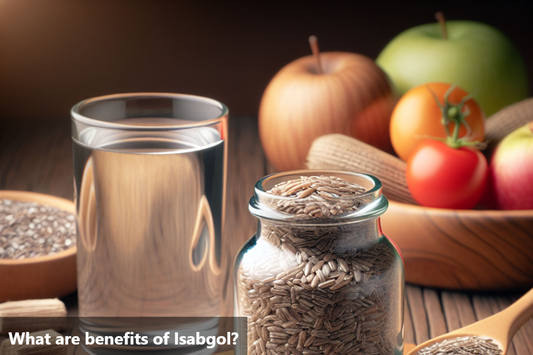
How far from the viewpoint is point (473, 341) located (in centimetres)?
48

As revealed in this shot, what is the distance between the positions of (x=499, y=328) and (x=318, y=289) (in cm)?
18

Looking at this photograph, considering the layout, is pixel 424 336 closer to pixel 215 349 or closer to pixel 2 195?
pixel 215 349

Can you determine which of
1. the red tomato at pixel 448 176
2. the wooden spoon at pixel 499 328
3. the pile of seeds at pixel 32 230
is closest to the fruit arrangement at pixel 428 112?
the red tomato at pixel 448 176

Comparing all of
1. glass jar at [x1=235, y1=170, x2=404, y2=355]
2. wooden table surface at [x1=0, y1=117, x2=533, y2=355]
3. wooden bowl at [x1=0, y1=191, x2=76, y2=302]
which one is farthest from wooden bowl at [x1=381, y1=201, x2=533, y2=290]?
wooden bowl at [x1=0, y1=191, x2=76, y2=302]

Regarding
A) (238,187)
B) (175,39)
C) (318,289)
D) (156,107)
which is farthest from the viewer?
(175,39)

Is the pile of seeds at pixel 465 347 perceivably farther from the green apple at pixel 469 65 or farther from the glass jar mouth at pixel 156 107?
the green apple at pixel 469 65

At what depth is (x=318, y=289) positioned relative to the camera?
Result: 39 centimetres

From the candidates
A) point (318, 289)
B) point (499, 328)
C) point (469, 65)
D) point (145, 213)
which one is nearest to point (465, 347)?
point (499, 328)

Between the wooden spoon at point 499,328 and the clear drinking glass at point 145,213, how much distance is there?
0.18 metres

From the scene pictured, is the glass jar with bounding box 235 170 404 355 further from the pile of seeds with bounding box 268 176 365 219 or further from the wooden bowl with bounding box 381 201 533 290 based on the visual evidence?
the wooden bowl with bounding box 381 201 533 290

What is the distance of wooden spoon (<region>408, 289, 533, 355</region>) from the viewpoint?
1.58 ft

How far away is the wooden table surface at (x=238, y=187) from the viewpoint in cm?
57

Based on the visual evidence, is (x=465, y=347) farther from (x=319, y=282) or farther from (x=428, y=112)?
(x=428, y=112)

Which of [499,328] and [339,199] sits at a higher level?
[339,199]
